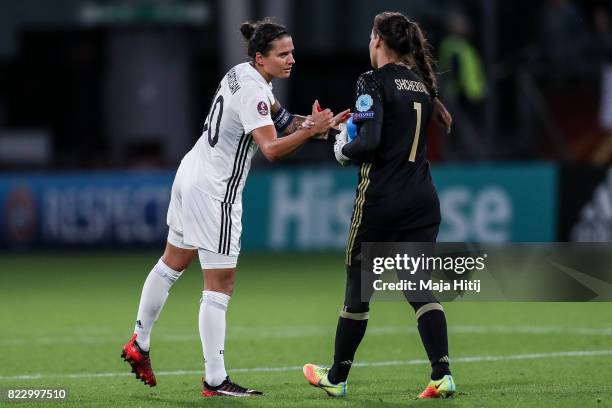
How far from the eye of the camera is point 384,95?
769 centimetres

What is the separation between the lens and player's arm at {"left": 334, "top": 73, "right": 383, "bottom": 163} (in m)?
7.61

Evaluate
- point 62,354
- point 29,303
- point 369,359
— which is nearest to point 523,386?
point 369,359

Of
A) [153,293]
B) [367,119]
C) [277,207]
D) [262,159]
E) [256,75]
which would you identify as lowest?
[277,207]

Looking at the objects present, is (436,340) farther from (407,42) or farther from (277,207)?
(277,207)

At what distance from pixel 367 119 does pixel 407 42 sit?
52 cm

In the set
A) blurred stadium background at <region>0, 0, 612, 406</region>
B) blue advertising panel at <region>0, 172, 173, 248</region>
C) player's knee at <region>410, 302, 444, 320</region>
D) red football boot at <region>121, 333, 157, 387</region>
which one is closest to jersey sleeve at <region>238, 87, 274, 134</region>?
player's knee at <region>410, 302, 444, 320</region>

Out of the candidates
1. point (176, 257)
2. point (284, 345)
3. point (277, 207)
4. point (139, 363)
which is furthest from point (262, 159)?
point (139, 363)

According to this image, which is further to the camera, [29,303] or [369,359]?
[29,303]

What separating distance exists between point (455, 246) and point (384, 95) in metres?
1.26

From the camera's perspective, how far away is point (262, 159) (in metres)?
21.4

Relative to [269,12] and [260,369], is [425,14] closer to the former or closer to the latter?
[269,12]

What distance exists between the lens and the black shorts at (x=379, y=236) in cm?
782

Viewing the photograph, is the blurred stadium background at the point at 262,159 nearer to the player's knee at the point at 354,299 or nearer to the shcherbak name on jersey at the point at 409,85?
the player's knee at the point at 354,299

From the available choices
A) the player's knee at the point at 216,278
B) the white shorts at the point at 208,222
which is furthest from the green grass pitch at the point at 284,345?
the white shorts at the point at 208,222
